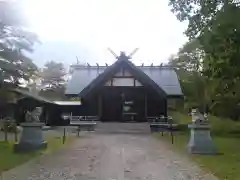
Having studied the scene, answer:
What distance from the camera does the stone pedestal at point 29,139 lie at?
49.1 ft

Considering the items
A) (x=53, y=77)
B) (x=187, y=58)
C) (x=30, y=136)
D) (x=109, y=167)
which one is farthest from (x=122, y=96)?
(x=53, y=77)

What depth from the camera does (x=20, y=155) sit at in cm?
1373

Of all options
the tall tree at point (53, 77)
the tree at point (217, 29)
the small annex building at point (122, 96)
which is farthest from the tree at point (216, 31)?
the tall tree at point (53, 77)

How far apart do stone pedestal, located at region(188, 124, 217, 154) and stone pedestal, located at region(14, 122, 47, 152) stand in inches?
226

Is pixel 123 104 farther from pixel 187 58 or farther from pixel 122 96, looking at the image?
pixel 187 58

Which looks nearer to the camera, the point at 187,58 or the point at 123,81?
the point at 123,81

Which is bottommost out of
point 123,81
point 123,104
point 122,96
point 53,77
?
point 123,104

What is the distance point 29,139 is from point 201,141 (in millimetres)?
6356

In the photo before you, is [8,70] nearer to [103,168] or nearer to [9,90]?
[9,90]

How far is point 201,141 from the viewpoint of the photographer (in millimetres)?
14773

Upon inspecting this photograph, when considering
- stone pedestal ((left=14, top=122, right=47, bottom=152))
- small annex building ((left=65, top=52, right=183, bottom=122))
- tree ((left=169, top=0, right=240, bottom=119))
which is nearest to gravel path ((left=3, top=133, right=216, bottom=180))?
stone pedestal ((left=14, top=122, right=47, bottom=152))

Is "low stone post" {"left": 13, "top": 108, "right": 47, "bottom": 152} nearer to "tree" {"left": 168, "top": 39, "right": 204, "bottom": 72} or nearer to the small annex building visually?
the small annex building

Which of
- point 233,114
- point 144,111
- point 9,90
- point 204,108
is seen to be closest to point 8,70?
point 9,90

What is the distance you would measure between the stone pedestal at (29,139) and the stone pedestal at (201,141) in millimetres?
5737
